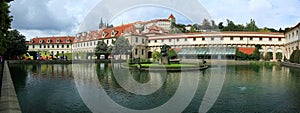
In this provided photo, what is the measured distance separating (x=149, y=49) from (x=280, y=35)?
36.8 meters

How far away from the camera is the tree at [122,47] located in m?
60.8

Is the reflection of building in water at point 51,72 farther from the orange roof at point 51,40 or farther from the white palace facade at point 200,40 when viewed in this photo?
the orange roof at point 51,40

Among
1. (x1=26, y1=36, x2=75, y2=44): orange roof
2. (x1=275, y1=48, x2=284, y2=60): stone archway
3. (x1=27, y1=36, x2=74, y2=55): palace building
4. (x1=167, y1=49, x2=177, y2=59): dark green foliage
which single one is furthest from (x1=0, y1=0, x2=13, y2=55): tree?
(x1=26, y1=36, x2=75, y2=44): orange roof

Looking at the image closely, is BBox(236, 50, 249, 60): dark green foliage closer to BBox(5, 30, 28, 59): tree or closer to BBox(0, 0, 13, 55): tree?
BBox(5, 30, 28, 59): tree

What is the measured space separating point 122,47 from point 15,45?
990 inches

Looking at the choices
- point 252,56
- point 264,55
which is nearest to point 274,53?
point 264,55

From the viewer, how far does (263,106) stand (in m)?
8.16

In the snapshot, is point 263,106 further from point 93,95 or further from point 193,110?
point 93,95

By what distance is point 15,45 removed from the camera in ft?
151

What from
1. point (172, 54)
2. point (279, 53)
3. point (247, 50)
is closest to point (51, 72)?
point (172, 54)

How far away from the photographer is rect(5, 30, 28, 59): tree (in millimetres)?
45812

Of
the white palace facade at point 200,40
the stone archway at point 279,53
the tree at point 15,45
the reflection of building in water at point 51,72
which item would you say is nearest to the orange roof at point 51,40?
the white palace facade at point 200,40

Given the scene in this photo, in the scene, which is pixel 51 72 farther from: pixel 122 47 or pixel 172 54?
pixel 172 54

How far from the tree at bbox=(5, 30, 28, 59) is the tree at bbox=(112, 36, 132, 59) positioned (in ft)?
Answer: 74.1
